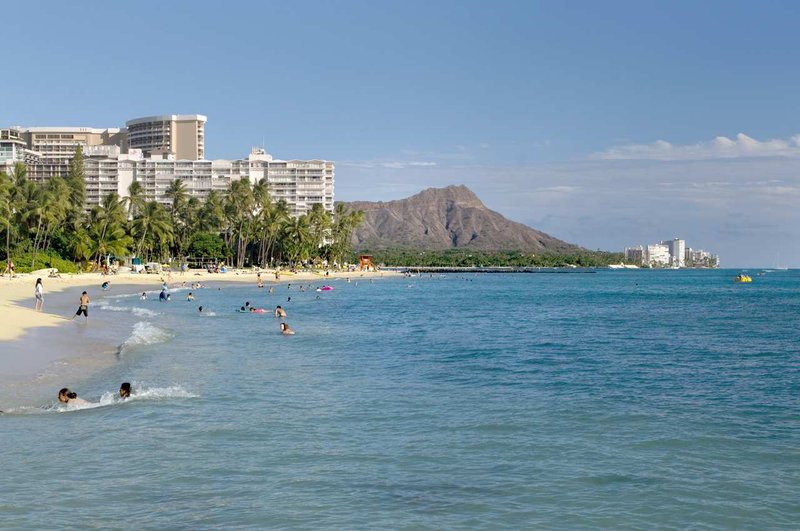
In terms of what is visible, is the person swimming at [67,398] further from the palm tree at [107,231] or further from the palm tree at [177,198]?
the palm tree at [177,198]

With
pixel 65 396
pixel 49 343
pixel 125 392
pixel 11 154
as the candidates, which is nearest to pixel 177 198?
pixel 11 154

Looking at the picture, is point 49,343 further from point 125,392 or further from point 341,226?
point 341,226

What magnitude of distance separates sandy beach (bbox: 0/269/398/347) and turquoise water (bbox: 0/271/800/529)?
6.68m

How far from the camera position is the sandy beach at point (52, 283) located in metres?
30.9

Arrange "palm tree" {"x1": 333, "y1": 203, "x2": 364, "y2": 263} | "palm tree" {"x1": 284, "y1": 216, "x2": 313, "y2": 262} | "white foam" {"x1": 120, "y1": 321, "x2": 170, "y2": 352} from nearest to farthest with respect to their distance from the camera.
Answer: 1. "white foam" {"x1": 120, "y1": 321, "x2": 170, "y2": 352}
2. "palm tree" {"x1": 284, "y1": 216, "x2": 313, "y2": 262}
3. "palm tree" {"x1": 333, "y1": 203, "x2": 364, "y2": 263}

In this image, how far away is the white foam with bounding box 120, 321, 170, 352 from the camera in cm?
2738

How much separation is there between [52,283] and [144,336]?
148 ft

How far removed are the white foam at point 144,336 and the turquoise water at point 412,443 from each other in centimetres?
52

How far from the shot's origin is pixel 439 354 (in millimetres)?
27219

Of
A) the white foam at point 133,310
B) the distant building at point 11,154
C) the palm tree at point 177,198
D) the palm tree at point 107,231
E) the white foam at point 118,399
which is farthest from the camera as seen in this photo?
the distant building at point 11,154

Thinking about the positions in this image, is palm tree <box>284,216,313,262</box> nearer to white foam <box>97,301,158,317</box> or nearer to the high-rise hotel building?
the high-rise hotel building

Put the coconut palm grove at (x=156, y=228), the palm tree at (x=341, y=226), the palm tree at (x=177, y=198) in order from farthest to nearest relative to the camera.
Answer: the palm tree at (x=341, y=226)
the palm tree at (x=177, y=198)
the coconut palm grove at (x=156, y=228)

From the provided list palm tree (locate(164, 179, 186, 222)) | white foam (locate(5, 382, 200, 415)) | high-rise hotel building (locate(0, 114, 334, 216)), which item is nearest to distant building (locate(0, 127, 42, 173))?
high-rise hotel building (locate(0, 114, 334, 216))

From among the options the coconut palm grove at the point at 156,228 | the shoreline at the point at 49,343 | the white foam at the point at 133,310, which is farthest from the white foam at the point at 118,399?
the coconut palm grove at the point at 156,228
